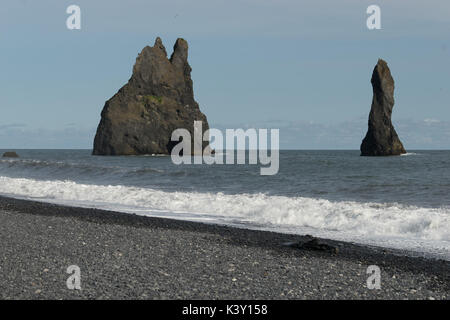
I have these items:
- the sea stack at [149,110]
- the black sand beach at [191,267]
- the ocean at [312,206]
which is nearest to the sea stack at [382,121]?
the sea stack at [149,110]

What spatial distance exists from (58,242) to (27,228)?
8.76ft

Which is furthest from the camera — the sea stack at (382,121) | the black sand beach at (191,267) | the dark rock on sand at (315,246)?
the sea stack at (382,121)

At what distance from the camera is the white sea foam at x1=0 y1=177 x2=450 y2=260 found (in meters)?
15.4

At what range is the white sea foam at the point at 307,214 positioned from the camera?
15.4 m

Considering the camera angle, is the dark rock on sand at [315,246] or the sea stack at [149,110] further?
the sea stack at [149,110]

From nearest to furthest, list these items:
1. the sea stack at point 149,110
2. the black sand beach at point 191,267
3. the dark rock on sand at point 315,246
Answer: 1. the black sand beach at point 191,267
2. the dark rock on sand at point 315,246
3. the sea stack at point 149,110

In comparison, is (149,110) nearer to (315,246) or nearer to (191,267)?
(315,246)

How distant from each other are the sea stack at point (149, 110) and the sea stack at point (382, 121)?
37.3 metres

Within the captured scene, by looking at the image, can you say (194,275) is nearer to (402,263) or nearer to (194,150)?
(402,263)

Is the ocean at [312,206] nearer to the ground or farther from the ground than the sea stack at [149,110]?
nearer to the ground

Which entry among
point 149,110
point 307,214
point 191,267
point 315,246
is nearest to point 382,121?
point 149,110

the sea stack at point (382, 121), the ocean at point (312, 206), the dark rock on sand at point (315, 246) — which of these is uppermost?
the sea stack at point (382, 121)

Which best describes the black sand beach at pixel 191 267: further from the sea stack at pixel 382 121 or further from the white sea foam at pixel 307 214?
the sea stack at pixel 382 121

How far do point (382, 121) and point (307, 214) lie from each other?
310 ft
